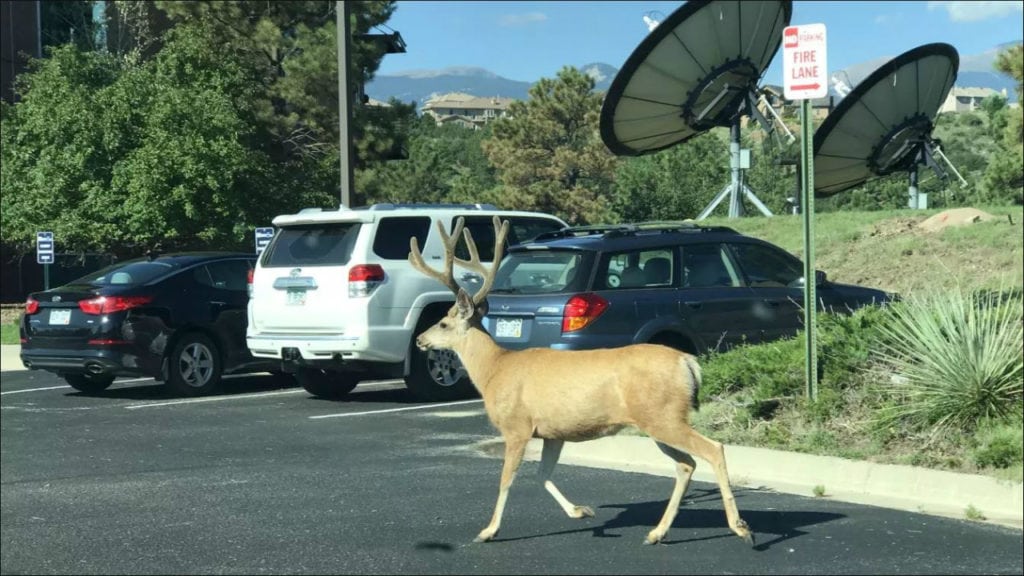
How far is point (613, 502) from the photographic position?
7633mm

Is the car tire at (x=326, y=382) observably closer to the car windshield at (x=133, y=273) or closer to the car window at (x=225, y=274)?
the car window at (x=225, y=274)

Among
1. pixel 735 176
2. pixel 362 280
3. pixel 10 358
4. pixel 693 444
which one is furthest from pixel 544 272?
pixel 735 176

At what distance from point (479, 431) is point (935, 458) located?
13.7ft

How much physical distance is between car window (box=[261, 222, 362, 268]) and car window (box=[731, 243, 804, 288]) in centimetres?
361

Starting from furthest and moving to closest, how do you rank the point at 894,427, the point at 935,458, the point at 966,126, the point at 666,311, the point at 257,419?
1. the point at 966,126
2. the point at 257,419
3. the point at 666,311
4. the point at 894,427
5. the point at 935,458

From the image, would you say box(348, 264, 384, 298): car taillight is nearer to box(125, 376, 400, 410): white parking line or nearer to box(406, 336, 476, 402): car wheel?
box(406, 336, 476, 402): car wheel

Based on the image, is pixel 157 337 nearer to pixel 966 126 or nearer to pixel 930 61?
pixel 930 61

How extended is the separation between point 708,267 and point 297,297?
4.42 m

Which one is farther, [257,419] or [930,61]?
[930,61]

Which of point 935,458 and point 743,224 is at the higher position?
point 743,224

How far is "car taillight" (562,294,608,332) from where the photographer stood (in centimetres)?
1035

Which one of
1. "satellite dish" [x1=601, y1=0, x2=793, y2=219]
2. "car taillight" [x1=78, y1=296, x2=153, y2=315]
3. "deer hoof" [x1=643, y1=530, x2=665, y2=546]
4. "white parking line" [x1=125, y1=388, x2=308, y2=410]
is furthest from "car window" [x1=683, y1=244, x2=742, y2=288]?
"satellite dish" [x1=601, y1=0, x2=793, y2=219]

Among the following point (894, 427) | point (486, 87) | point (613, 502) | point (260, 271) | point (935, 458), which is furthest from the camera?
point (486, 87)

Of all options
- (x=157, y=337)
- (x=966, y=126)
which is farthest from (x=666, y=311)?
(x=966, y=126)
